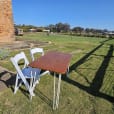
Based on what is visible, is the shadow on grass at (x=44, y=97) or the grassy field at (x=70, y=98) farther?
the shadow on grass at (x=44, y=97)

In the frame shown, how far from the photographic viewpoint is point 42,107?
12.8 feet

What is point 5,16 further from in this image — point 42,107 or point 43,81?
point 42,107

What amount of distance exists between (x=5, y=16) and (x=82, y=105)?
1080 cm

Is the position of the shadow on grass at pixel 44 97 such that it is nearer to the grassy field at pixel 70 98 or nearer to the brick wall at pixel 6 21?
the grassy field at pixel 70 98

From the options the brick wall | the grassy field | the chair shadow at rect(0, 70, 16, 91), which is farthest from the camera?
the brick wall

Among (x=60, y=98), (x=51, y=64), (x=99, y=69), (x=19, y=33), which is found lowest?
(x=19, y=33)

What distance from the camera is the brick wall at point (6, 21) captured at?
13025 mm

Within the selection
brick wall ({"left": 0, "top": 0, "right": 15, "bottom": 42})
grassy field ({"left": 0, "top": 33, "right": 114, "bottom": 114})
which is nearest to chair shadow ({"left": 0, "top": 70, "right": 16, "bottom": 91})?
grassy field ({"left": 0, "top": 33, "right": 114, "bottom": 114})

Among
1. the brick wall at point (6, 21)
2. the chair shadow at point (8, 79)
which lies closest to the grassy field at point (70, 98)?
the chair shadow at point (8, 79)

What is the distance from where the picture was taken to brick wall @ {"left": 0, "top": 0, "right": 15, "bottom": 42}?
13025 mm

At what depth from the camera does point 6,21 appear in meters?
13.4

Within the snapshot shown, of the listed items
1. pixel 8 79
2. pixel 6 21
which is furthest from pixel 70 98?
pixel 6 21

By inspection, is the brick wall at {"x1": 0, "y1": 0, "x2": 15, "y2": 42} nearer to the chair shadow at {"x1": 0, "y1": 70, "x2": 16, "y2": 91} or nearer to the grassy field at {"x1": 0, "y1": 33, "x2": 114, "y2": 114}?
the chair shadow at {"x1": 0, "y1": 70, "x2": 16, "y2": 91}

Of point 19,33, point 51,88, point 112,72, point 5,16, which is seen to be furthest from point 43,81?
point 19,33
